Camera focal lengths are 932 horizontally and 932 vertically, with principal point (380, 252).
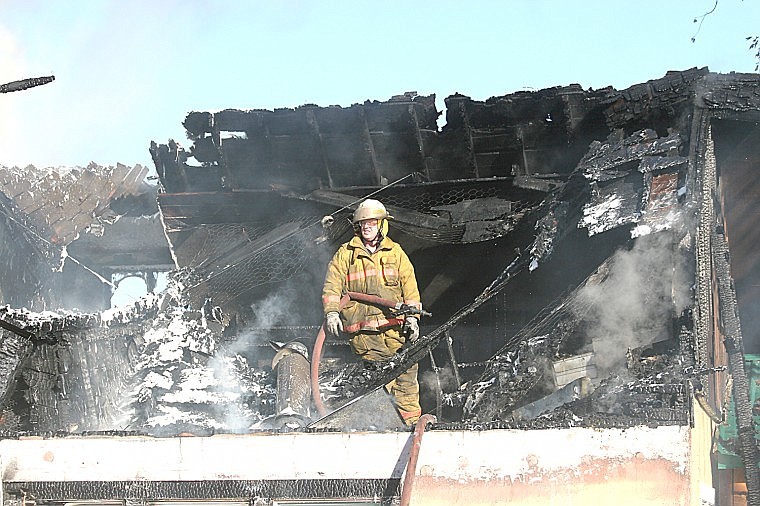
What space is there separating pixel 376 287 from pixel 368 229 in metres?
0.62

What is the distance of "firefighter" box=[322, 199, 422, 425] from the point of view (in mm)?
9562

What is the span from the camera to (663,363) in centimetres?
800

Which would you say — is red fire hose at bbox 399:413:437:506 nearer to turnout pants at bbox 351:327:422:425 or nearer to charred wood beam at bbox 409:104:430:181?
turnout pants at bbox 351:327:422:425

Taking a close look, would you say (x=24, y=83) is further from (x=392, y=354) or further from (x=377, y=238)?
(x=392, y=354)

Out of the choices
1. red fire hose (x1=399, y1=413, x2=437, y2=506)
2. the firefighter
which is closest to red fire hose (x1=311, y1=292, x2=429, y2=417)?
the firefighter

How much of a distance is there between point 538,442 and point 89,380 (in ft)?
17.3

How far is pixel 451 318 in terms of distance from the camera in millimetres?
11375

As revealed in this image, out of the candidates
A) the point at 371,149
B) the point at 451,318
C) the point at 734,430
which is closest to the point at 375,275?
the point at 451,318

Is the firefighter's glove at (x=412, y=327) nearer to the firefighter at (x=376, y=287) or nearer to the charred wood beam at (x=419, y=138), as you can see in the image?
the firefighter at (x=376, y=287)

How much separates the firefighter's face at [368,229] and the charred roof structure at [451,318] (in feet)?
4.02

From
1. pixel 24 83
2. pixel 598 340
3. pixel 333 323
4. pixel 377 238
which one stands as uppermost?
pixel 24 83

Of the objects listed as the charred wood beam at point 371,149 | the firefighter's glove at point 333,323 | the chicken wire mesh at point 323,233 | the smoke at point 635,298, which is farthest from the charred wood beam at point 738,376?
the charred wood beam at point 371,149

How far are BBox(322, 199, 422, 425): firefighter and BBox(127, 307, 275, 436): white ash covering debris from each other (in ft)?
4.51

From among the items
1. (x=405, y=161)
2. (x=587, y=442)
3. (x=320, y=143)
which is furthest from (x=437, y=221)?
(x=587, y=442)
